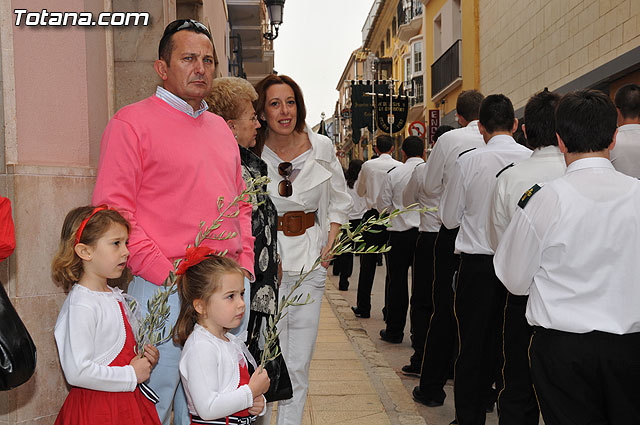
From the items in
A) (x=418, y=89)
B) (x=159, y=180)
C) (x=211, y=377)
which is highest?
(x=418, y=89)

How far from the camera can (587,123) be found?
10.7 ft

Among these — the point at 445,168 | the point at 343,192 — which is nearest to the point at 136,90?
the point at 343,192

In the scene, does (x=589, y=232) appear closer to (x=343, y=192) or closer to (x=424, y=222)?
(x=343, y=192)

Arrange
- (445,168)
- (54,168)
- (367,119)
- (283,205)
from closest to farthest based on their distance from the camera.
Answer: (54,168), (283,205), (445,168), (367,119)

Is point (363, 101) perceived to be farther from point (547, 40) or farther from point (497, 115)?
point (497, 115)

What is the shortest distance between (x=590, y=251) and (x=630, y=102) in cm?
296

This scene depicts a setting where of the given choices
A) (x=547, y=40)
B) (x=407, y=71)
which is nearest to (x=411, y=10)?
(x=407, y=71)

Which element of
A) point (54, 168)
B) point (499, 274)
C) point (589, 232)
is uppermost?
point (54, 168)

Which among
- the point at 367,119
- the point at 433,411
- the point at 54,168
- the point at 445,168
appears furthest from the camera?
the point at 367,119

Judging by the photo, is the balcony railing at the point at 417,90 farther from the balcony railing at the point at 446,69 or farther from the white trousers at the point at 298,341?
the white trousers at the point at 298,341

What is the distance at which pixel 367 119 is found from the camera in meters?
35.5

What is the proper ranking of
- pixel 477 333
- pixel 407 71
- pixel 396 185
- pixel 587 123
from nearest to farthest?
pixel 587 123 < pixel 477 333 < pixel 396 185 < pixel 407 71

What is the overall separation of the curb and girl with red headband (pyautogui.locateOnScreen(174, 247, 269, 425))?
2.73 metres

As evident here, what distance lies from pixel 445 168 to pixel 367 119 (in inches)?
1162
